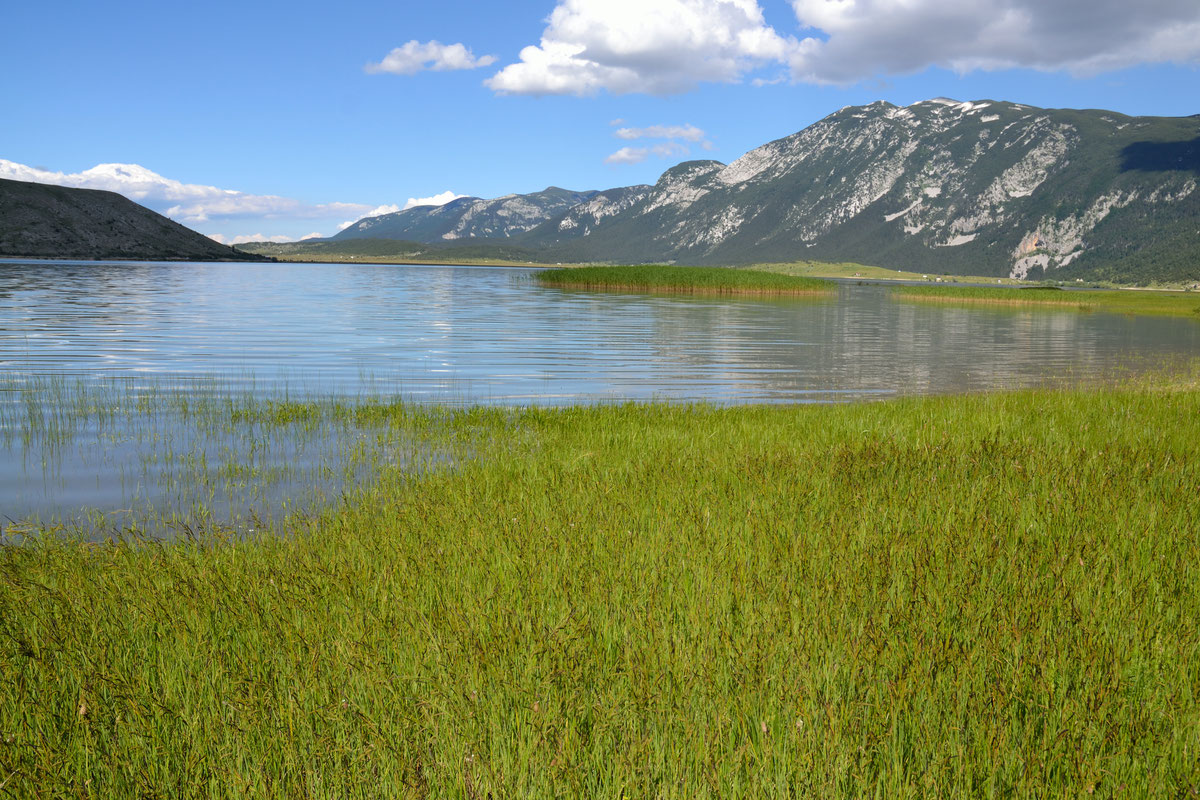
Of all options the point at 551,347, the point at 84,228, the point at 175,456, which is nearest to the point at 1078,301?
the point at 551,347

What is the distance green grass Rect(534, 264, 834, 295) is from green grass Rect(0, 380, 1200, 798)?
77.6 meters

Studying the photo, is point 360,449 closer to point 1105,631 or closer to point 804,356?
point 1105,631

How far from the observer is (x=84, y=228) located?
16988cm

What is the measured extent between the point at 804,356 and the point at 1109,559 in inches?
1071

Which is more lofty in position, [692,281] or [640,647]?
[692,281]

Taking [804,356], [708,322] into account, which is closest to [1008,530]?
[804,356]

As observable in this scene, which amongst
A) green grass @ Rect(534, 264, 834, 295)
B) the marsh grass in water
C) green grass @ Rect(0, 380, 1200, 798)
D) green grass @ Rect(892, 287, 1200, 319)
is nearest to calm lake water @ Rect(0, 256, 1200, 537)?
the marsh grass in water

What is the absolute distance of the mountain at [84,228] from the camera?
521 feet

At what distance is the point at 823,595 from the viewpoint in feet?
17.0

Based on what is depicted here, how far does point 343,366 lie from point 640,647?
73.4 ft

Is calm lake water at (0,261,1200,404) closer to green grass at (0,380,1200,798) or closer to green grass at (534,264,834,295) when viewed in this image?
green grass at (0,380,1200,798)

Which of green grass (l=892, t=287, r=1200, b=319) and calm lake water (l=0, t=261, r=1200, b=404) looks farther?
green grass (l=892, t=287, r=1200, b=319)

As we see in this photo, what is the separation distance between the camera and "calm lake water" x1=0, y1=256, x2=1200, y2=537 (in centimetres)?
1116

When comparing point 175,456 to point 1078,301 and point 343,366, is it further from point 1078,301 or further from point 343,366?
point 1078,301
